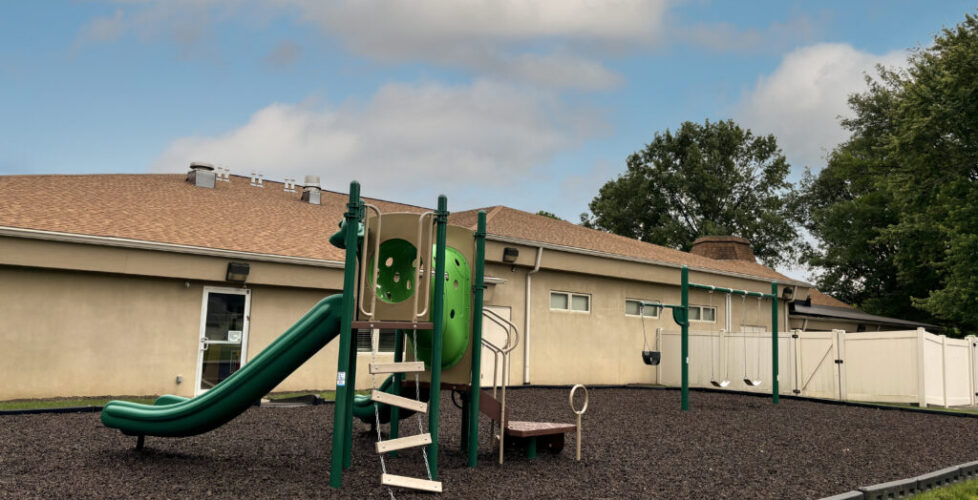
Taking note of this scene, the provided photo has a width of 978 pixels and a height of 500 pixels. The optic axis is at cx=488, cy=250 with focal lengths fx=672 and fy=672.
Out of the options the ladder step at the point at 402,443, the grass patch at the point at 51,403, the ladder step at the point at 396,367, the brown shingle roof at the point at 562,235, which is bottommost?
the grass patch at the point at 51,403

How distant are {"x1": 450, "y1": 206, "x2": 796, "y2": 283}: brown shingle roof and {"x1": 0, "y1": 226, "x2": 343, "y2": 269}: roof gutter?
4.85 m

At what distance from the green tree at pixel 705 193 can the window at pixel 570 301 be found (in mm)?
27258

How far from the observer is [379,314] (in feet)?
21.2

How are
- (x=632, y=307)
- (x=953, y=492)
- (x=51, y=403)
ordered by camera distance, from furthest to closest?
(x=632, y=307) → (x=51, y=403) → (x=953, y=492)

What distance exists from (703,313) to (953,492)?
→ 15.8 meters

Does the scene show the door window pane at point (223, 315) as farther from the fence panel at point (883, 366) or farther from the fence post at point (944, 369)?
the fence post at point (944, 369)

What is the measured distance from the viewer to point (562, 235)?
804 inches

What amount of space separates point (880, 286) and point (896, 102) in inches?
538

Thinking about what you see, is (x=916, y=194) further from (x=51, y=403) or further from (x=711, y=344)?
(x=51, y=403)

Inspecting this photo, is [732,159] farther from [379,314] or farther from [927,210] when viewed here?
[379,314]

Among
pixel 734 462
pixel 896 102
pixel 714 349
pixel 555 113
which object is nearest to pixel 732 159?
pixel 896 102

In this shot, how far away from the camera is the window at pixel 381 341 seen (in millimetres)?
15130

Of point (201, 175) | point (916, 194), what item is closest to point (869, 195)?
point (916, 194)

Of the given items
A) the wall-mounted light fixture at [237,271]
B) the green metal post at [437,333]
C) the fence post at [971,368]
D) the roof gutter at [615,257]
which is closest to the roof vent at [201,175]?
the wall-mounted light fixture at [237,271]
